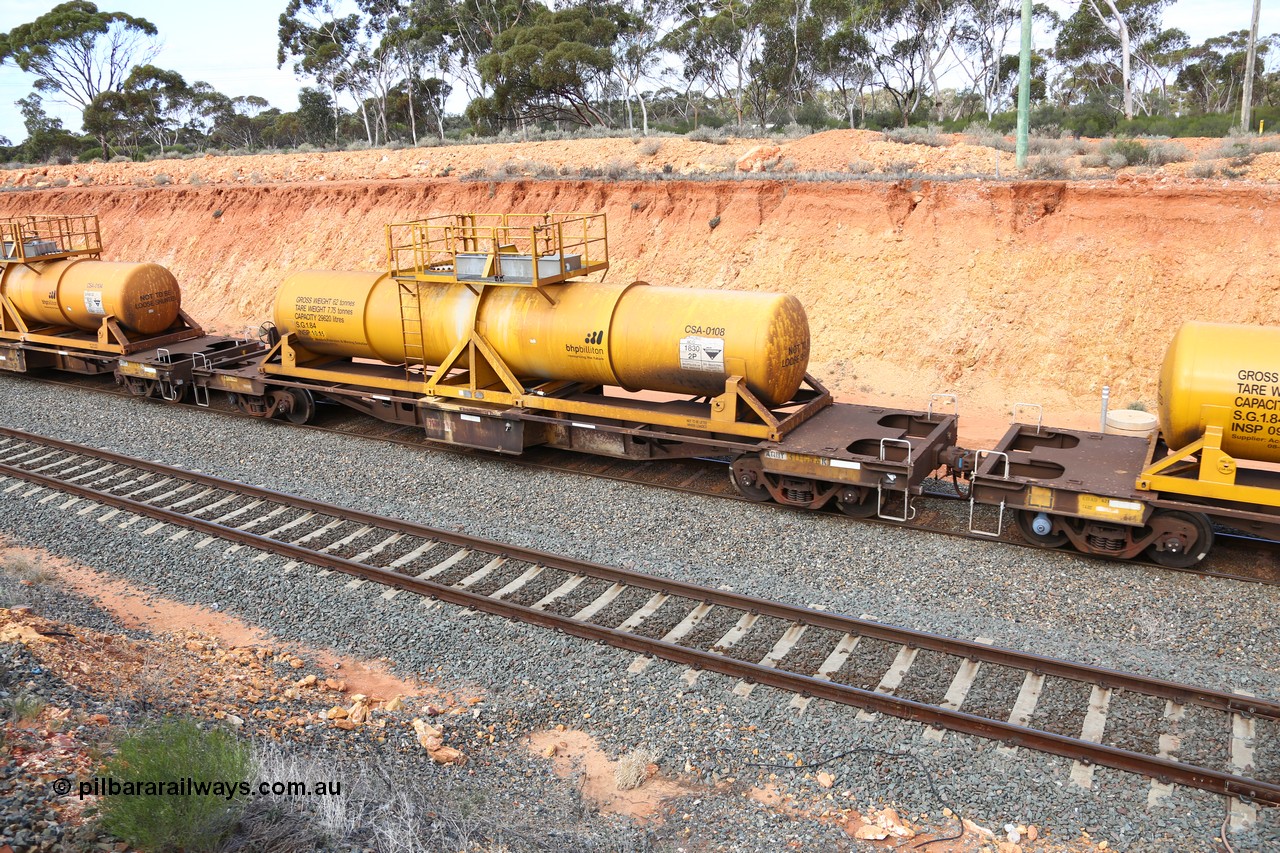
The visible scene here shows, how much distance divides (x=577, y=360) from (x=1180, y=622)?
8.28 meters

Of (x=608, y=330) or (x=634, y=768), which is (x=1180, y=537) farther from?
(x=608, y=330)

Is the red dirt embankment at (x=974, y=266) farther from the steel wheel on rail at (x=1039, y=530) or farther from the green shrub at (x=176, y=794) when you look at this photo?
the green shrub at (x=176, y=794)

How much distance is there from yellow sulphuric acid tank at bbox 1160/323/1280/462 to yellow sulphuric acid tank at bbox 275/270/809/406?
4.65 metres

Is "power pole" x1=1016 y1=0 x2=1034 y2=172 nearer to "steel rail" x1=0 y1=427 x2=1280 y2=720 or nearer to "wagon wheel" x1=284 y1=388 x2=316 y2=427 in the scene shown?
"steel rail" x1=0 y1=427 x2=1280 y2=720

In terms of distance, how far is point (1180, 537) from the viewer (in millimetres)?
10273

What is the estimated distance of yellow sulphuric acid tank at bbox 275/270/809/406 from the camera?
1241cm

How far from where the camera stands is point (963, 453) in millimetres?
11773

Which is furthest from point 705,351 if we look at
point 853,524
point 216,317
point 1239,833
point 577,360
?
point 216,317

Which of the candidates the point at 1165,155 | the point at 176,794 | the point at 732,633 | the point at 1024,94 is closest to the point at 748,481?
the point at 732,633

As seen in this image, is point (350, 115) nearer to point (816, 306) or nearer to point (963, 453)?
point (816, 306)

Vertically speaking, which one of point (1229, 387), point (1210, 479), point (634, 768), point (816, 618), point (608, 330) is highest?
point (608, 330)

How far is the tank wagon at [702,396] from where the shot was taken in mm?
10164

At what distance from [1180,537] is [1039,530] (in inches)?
57.0

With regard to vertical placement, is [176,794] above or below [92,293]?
below
